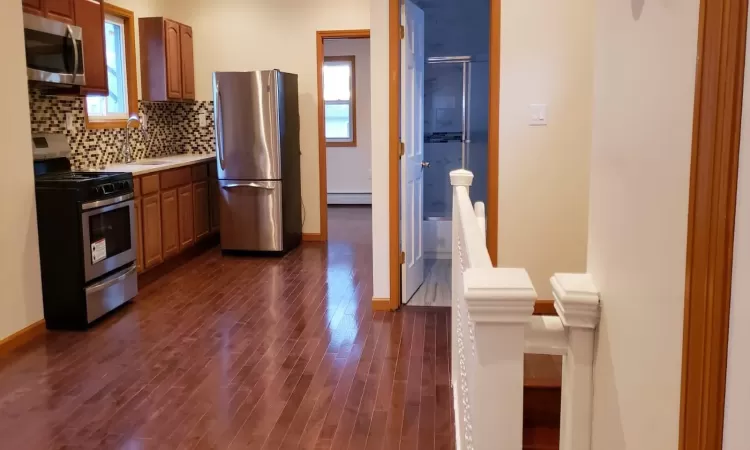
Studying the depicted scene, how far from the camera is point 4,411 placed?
2975 mm

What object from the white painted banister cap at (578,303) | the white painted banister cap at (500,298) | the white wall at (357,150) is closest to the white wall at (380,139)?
the white painted banister cap at (578,303)

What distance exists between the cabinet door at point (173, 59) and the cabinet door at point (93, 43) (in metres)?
1.30

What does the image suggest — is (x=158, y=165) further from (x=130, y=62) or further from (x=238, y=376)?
(x=238, y=376)

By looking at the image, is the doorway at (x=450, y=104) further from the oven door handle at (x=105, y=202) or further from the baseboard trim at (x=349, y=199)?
the oven door handle at (x=105, y=202)

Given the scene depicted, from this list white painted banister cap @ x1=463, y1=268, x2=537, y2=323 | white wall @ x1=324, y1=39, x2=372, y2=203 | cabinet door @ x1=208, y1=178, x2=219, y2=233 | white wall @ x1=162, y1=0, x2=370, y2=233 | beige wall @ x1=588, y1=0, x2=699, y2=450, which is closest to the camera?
beige wall @ x1=588, y1=0, x2=699, y2=450

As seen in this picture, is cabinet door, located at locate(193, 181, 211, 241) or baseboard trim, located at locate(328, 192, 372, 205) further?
baseboard trim, located at locate(328, 192, 372, 205)

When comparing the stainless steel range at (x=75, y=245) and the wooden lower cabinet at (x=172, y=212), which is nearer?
the stainless steel range at (x=75, y=245)

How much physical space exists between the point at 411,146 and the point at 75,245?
2200 millimetres

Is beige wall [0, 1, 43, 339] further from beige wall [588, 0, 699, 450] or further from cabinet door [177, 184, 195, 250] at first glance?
beige wall [588, 0, 699, 450]

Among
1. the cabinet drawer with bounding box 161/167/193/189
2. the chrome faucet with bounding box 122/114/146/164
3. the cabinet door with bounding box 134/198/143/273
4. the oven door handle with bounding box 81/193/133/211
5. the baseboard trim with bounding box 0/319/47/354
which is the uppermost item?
the chrome faucet with bounding box 122/114/146/164

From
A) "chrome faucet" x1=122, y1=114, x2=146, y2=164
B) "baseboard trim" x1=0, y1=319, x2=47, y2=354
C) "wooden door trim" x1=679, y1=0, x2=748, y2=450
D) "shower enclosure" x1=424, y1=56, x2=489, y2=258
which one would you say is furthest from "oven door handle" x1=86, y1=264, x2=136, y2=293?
"wooden door trim" x1=679, y1=0, x2=748, y2=450

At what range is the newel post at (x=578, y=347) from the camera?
1189 mm

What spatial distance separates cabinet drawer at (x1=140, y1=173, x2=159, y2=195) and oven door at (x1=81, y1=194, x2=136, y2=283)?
0.49 meters

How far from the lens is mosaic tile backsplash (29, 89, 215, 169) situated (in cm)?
479
